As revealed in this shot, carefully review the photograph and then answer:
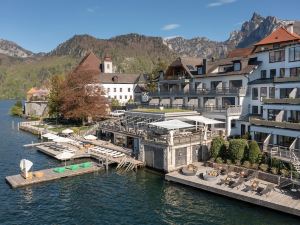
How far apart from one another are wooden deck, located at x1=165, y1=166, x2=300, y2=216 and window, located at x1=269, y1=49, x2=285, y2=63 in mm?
22117

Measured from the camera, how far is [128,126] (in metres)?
58.0

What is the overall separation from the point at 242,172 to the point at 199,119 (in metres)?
14.7

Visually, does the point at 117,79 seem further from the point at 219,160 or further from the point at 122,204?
the point at 122,204

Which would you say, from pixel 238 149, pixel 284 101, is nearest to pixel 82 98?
pixel 238 149

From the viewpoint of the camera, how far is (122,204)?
33.6m

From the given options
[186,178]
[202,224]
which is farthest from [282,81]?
[202,224]

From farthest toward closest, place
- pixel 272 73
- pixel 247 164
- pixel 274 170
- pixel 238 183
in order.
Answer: pixel 272 73 < pixel 247 164 < pixel 274 170 < pixel 238 183

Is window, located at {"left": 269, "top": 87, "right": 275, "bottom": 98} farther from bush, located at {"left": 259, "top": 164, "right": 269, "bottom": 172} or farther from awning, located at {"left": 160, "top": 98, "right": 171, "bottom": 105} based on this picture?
awning, located at {"left": 160, "top": 98, "right": 171, "bottom": 105}

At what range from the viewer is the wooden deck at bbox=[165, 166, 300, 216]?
2962 centimetres

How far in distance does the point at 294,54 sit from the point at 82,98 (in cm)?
5012

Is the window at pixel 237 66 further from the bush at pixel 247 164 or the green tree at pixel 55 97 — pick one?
the green tree at pixel 55 97

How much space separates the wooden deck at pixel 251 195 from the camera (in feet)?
97.2

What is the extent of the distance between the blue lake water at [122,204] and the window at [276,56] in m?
26.1

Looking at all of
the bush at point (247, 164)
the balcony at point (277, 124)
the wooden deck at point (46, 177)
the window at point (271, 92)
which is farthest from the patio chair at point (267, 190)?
the wooden deck at point (46, 177)
